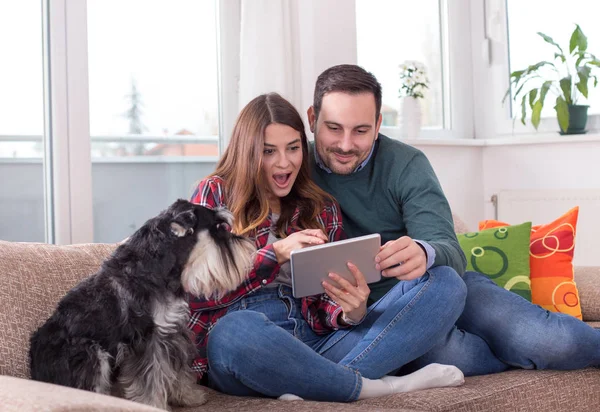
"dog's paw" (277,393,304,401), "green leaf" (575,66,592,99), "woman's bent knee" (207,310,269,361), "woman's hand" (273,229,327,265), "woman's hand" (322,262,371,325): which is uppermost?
"green leaf" (575,66,592,99)

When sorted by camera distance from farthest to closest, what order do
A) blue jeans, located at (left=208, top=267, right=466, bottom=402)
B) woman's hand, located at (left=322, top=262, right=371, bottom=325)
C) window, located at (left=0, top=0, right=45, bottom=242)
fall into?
1. window, located at (left=0, top=0, right=45, bottom=242)
2. woman's hand, located at (left=322, top=262, right=371, bottom=325)
3. blue jeans, located at (left=208, top=267, right=466, bottom=402)

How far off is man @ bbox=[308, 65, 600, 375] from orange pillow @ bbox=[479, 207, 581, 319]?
0.41m

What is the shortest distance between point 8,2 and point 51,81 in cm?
29

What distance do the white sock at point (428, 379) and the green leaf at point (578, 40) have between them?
8.49ft

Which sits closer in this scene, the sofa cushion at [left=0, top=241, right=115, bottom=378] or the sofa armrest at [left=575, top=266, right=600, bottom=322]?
the sofa cushion at [left=0, top=241, right=115, bottom=378]

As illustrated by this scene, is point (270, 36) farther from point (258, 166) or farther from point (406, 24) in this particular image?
point (406, 24)

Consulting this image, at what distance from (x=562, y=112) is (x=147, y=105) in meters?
2.22

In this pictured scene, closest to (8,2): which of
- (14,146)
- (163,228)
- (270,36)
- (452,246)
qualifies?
(14,146)

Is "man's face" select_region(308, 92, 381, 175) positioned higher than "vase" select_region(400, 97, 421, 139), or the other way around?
"vase" select_region(400, 97, 421, 139)

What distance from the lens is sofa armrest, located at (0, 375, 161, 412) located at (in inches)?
42.4

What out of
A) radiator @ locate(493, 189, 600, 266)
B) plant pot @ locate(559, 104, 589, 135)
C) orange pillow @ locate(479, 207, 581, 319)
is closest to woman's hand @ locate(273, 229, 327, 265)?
Result: orange pillow @ locate(479, 207, 581, 319)

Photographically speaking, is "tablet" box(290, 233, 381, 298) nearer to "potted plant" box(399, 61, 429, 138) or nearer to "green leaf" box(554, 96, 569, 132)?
"potted plant" box(399, 61, 429, 138)

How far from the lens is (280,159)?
215 cm

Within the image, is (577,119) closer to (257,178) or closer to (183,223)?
(257,178)
